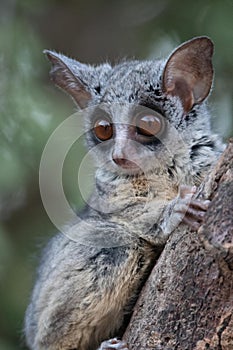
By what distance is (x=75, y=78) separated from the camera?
439 cm

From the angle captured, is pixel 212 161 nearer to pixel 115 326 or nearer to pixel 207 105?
pixel 207 105

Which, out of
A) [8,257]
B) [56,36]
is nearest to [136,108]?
[8,257]

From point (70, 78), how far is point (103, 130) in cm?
57

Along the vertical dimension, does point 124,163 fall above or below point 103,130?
below

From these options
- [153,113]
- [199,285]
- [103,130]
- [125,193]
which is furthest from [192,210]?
[103,130]

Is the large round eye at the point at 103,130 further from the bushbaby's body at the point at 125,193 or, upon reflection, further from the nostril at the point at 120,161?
the nostril at the point at 120,161

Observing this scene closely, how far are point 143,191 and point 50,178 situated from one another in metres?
1.12

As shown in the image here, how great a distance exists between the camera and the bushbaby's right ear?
4.37 meters

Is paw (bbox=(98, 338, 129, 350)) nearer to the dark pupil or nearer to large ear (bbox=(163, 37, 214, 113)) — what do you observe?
the dark pupil

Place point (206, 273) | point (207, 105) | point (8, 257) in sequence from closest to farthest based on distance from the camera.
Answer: point (206, 273)
point (207, 105)
point (8, 257)

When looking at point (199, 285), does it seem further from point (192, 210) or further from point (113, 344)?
point (113, 344)

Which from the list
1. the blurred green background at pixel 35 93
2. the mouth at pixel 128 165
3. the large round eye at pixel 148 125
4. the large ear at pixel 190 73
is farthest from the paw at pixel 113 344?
the blurred green background at pixel 35 93

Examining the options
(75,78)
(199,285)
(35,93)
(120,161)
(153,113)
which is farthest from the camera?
(35,93)

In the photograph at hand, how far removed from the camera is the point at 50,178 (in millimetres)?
4770
